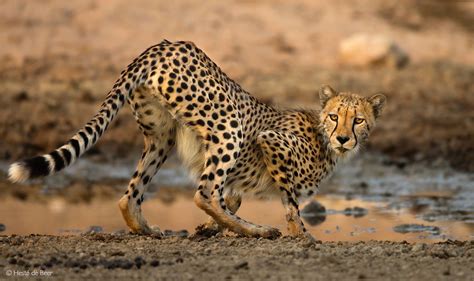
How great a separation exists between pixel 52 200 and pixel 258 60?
266 inches

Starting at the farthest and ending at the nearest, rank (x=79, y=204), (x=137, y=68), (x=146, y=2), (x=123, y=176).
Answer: (x=146, y=2)
(x=123, y=176)
(x=79, y=204)
(x=137, y=68)

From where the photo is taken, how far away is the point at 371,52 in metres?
17.1

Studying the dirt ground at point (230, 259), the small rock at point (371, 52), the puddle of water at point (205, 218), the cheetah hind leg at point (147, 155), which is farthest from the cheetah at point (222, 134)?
the small rock at point (371, 52)

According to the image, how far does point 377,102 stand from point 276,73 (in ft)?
25.7

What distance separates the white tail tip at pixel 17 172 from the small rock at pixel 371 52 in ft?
36.5

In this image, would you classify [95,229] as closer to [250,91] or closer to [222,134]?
[222,134]

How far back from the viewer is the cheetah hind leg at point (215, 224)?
8031 millimetres

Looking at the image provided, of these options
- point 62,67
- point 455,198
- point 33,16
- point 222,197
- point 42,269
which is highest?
point 33,16

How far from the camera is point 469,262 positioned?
6617 mm

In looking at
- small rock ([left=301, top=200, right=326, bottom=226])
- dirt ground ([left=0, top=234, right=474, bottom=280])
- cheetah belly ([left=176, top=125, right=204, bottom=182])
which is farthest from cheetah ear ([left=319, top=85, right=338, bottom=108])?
small rock ([left=301, top=200, right=326, bottom=226])

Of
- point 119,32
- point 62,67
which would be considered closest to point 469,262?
point 62,67

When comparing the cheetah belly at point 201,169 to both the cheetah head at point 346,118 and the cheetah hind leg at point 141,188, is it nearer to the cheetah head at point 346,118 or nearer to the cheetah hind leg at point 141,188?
the cheetah hind leg at point 141,188

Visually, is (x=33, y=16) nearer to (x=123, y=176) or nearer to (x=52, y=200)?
(x=123, y=176)

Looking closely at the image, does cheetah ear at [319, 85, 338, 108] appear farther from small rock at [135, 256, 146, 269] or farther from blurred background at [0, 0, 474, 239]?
small rock at [135, 256, 146, 269]
